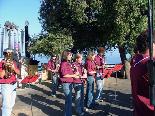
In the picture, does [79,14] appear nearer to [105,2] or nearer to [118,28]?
[105,2]

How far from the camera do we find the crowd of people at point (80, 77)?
165 cm

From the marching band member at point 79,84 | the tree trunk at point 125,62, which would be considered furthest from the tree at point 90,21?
the marching band member at point 79,84

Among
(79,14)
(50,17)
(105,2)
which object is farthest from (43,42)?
(105,2)

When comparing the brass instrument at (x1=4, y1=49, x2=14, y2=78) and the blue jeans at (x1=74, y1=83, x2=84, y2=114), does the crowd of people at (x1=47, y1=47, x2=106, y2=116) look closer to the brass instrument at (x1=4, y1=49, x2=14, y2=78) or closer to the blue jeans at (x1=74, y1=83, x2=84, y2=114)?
the blue jeans at (x1=74, y1=83, x2=84, y2=114)

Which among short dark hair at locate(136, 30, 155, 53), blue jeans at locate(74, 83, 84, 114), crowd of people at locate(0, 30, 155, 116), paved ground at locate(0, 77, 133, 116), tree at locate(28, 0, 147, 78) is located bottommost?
paved ground at locate(0, 77, 133, 116)

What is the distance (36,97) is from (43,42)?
3141mm

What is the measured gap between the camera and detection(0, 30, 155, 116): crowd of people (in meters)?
1.65

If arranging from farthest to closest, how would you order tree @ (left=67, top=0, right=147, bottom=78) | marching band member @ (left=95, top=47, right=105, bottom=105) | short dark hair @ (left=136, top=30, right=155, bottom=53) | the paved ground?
tree @ (left=67, top=0, right=147, bottom=78) → marching band member @ (left=95, top=47, right=105, bottom=105) → the paved ground → short dark hair @ (left=136, top=30, right=155, bottom=53)

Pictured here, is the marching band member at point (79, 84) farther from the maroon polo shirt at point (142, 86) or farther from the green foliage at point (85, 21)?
the green foliage at point (85, 21)

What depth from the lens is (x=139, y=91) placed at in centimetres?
169

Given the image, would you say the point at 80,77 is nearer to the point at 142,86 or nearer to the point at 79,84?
the point at 79,84

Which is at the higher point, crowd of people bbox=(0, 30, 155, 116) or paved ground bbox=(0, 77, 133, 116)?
crowd of people bbox=(0, 30, 155, 116)

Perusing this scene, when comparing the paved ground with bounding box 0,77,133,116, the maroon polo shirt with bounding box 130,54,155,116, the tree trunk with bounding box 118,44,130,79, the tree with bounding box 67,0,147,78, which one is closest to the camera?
the maroon polo shirt with bounding box 130,54,155,116

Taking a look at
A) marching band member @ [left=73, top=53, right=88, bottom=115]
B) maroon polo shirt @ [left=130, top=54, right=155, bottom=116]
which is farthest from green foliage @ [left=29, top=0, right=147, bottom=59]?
maroon polo shirt @ [left=130, top=54, right=155, bottom=116]
